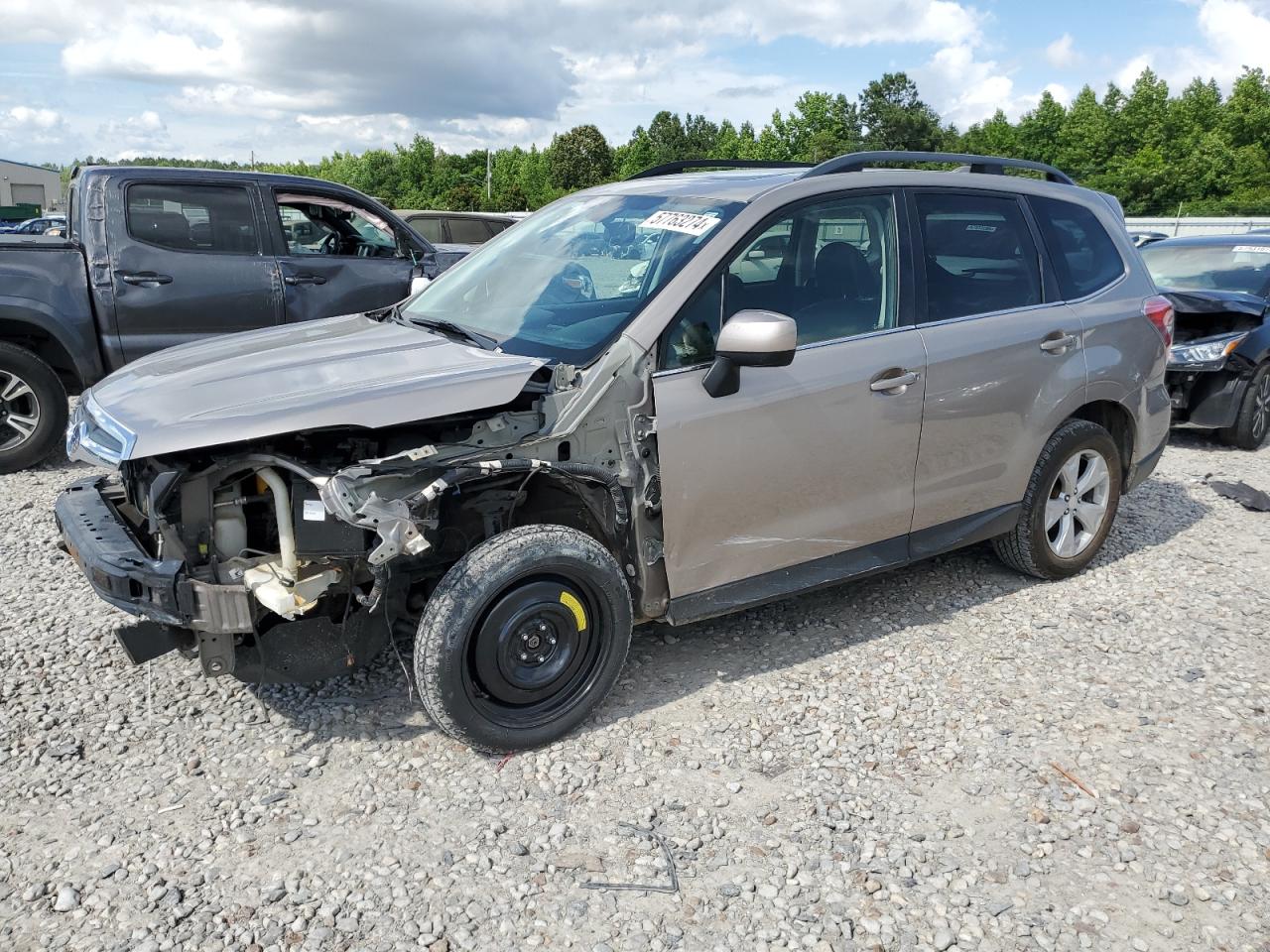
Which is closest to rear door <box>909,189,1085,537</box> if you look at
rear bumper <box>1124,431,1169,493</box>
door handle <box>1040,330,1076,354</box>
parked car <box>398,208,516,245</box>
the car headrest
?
door handle <box>1040,330,1076,354</box>

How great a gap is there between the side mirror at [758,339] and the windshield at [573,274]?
1.27ft

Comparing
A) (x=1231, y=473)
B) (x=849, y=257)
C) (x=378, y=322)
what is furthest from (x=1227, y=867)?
(x=1231, y=473)

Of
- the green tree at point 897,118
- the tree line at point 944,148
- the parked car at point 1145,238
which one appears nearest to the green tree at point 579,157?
the tree line at point 944,148

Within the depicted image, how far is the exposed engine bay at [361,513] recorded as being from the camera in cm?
295

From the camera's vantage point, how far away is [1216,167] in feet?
161

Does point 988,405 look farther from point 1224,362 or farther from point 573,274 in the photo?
point 1224,362

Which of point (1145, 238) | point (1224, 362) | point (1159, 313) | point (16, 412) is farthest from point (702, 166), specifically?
point (1145, 238)

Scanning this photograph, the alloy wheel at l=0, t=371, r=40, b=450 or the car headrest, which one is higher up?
the car headrest

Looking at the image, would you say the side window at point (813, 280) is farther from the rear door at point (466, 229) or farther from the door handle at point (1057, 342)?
the rear door at point (466, 229)

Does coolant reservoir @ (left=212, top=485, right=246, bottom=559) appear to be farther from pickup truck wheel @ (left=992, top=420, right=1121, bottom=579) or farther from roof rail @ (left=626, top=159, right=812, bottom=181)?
pickup truck wheel @ (left=992, top=420, right=1121, bottom=579)

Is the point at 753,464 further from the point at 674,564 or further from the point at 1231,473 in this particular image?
the point at 1231,473

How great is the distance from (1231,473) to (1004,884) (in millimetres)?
5873

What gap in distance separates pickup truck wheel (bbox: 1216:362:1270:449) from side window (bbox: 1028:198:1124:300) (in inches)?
156

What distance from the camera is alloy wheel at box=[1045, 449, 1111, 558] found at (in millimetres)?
4820
